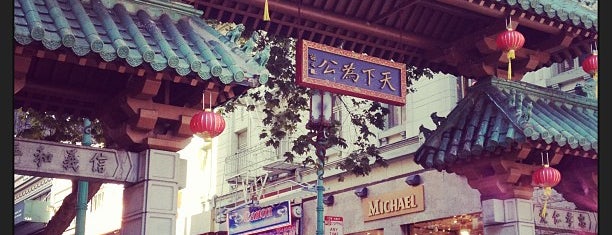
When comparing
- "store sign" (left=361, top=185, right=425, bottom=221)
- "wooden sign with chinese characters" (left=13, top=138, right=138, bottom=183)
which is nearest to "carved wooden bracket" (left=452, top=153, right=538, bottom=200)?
"wooden sign with chinese characters" (left=13, top=138, right=138, bottom=183)

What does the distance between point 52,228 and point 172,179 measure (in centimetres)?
514

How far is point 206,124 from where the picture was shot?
707 centimetres

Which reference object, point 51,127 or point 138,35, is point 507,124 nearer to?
point 138,35

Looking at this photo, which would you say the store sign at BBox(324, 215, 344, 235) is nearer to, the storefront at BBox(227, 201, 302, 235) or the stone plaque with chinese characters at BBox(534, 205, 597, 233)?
the storefront at BBox(227, 201, 302, 235)

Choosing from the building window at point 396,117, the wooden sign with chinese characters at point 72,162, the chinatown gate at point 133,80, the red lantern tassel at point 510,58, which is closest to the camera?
the chinatown gate at point 133,80

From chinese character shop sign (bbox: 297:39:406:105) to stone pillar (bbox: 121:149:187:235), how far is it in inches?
70.6

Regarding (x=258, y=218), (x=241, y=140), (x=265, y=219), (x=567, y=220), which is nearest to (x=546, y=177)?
(x=567, y=220)

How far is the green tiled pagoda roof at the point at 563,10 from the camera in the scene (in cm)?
897

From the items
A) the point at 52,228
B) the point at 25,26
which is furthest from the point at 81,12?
the point at 52,228

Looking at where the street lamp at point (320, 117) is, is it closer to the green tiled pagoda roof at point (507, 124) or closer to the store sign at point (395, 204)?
the green tiled pagoda roof at point (507, 124)

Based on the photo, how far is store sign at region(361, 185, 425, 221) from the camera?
696 inches

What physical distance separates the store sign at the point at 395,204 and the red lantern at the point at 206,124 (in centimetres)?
1108

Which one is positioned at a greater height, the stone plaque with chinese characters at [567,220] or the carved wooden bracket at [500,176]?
the carved wooden bracket at [500,176]

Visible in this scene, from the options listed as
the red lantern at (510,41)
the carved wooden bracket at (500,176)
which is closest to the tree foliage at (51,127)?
the carved wooden bracket at (500,176)
